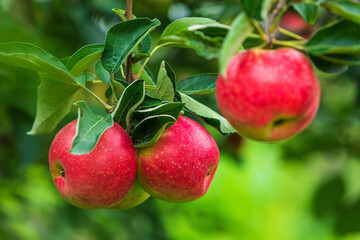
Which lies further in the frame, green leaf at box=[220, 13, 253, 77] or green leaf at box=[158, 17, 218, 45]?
green leaf at box=[158, 17, 218, 45]

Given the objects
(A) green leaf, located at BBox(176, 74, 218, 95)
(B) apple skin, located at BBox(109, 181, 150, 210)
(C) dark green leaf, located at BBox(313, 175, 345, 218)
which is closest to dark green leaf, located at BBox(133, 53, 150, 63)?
(A) green leaf, located at BBox(176, 74, 218, 95)

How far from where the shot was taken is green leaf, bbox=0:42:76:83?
824 millimetres

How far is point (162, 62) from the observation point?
34.2 inches

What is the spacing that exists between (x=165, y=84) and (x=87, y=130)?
6.5 inches

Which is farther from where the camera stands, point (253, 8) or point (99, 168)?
point (99, 168)

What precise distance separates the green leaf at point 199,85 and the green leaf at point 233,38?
10.2 inches

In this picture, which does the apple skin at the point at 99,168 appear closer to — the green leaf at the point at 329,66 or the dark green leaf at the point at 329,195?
the green leaf at the point at 329,66

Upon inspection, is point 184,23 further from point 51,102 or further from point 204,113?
point 51,102

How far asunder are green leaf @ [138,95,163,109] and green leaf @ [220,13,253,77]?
0.21 meters

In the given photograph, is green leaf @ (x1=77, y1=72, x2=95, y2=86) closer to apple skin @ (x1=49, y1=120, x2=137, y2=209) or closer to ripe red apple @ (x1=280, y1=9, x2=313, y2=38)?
apple skin @ (x1=49, y1=120, x2=137, y2=209)

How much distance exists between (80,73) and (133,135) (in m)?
0.15

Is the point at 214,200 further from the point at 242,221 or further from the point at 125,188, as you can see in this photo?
the point at 125,188

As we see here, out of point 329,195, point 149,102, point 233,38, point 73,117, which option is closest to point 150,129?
point 149,102

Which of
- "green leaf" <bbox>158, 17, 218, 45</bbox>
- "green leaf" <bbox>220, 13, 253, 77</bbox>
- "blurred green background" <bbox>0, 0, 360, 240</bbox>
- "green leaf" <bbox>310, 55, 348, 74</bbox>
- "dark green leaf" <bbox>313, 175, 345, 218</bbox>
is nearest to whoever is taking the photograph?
"green leaf" <bbox>220, 13, 253, 77</bbox>
